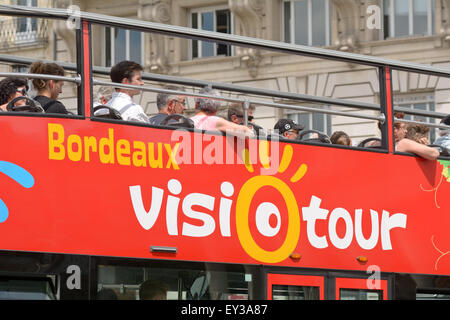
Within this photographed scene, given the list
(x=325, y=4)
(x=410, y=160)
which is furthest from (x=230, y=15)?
(x=410, y=160)

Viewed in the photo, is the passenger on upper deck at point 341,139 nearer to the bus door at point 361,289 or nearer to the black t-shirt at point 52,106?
the bus door at point 361,289

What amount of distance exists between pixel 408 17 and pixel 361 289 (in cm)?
2109

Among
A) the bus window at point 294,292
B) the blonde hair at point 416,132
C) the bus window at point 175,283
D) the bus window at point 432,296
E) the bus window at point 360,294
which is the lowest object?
the bus window at point 432,296

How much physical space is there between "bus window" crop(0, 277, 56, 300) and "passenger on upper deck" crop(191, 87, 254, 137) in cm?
179

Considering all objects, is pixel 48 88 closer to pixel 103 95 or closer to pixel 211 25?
pixel 103 95

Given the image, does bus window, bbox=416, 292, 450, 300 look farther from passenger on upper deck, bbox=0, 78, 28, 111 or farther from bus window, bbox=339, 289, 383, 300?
passenger on upper deck, bbox=0, 78, 28, 111

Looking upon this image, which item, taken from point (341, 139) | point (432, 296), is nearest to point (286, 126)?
point (341, 139)

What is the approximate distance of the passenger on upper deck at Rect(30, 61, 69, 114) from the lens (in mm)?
7742

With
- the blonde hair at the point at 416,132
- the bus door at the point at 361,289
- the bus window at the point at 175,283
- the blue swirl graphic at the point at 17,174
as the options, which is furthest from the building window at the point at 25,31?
Answer: the blue swirl graphic at the point at 17,174

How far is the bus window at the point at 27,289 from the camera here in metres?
7.16

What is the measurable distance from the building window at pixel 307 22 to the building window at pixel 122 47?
4549 mm

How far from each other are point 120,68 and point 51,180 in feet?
4.31

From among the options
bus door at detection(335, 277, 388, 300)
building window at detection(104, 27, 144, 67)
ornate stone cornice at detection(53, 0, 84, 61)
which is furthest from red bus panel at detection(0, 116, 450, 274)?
ornate stone cornice at detection(53, 0, 84, 61)
